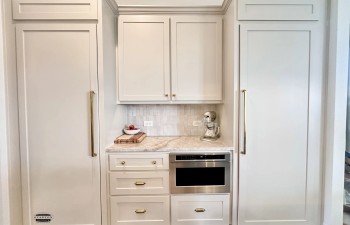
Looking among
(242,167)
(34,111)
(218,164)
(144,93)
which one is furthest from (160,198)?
(34,111)

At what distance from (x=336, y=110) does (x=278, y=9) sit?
3.41 feet

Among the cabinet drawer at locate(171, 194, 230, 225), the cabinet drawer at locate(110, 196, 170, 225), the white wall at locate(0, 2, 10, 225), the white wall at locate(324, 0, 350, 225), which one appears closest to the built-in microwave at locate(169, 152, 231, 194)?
the cabinet drawer at locate(171, 194, 230, 225)

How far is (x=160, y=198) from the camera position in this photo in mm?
1714

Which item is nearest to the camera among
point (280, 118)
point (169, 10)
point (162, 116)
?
point (280, 118)

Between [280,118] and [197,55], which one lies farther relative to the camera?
[197,55]

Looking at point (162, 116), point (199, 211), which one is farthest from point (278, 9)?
point (199, 211)

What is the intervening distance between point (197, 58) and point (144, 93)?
0.70m

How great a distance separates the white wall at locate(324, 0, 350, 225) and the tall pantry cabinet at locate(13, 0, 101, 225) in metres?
2.11

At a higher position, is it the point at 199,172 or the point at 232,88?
the point at 232,88

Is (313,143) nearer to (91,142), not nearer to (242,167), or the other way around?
(242,167)

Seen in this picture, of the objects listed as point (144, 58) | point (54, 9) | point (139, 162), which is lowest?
point (139, 162)

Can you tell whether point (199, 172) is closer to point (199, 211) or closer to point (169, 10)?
point (199, 211)

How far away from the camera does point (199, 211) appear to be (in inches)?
67.7

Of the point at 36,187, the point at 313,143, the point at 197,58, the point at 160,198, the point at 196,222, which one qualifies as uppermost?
the point at 197,58
